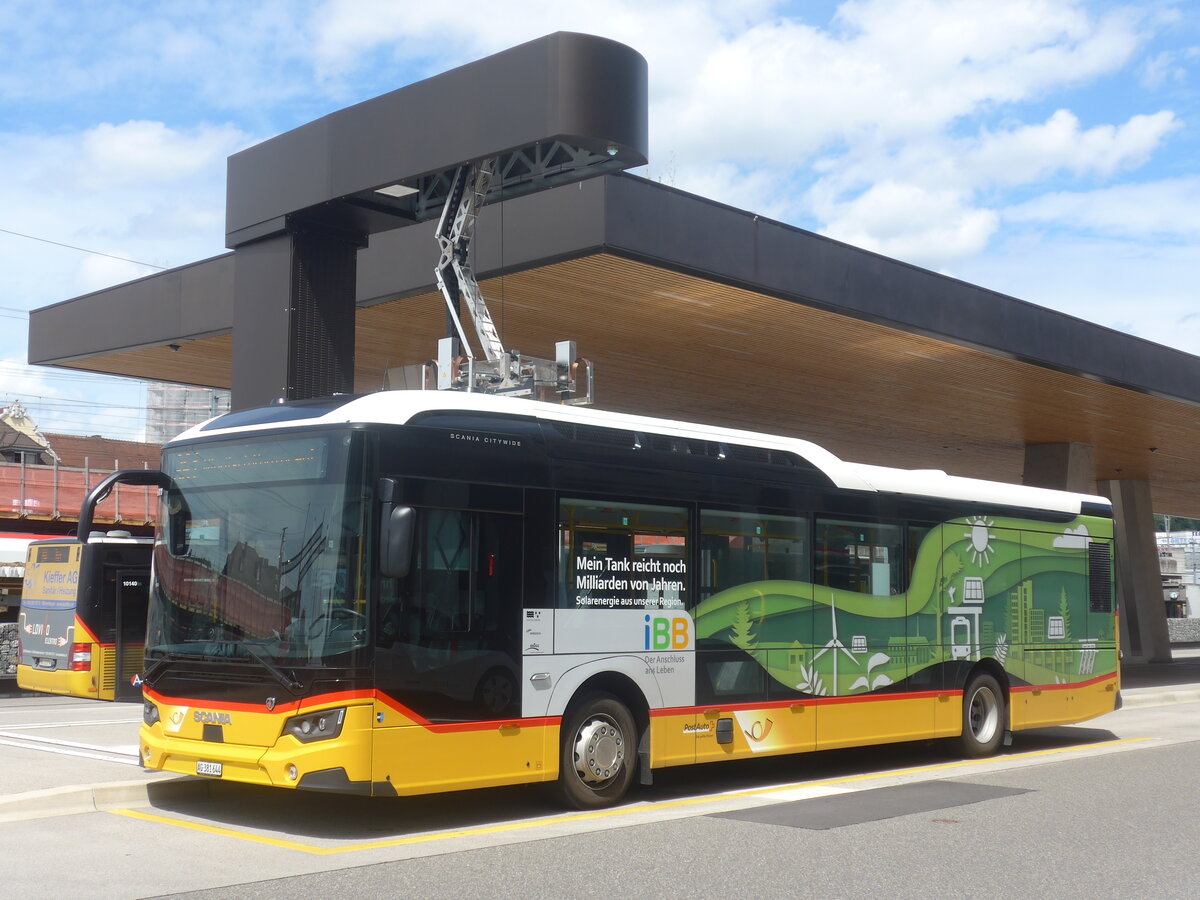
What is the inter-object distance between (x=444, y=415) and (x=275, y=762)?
2.69 m

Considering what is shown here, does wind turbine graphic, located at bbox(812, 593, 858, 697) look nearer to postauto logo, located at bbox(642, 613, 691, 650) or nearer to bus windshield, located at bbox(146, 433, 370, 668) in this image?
postauto logo, located at bbox(642, 613, 691, 650)

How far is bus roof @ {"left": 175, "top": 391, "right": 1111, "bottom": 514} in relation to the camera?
9.34 meters

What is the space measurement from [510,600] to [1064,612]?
9146 millimetres

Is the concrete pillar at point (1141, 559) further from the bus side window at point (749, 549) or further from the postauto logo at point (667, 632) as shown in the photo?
the postauto logo at point (667, 632)

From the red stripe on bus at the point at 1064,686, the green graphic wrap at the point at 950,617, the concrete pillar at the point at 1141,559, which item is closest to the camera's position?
the green graphic wrap at the point at 950,617

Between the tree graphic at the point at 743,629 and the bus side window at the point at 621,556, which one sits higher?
the bus side window at the point at 621,556

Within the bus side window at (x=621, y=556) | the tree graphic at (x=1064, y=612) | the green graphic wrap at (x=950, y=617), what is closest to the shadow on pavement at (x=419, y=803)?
the green graphic wrap at (x=950, y=617)

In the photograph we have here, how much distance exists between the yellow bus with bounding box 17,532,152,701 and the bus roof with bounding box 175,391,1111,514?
1263 cm

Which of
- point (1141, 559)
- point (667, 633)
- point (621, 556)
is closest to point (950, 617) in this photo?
point (667, 633)

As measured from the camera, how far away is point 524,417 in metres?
10.3

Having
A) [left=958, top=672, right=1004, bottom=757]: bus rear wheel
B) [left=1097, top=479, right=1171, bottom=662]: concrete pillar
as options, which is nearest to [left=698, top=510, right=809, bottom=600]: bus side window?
[left=958, top=672, right=1004, bottom=757]: bus rear wheel

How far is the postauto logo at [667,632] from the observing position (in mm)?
10961

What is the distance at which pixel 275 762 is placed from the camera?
352 inches

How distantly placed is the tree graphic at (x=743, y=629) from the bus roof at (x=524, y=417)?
153 cm
